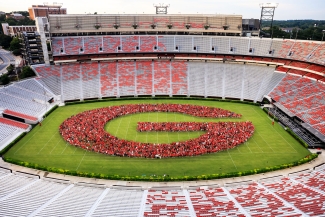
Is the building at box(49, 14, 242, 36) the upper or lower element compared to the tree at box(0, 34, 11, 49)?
upper

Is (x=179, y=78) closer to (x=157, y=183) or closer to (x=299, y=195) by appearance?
(x=157, y=183)

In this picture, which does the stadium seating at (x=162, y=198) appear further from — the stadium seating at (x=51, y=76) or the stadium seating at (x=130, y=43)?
the stadium seating at (x=130, y=43)

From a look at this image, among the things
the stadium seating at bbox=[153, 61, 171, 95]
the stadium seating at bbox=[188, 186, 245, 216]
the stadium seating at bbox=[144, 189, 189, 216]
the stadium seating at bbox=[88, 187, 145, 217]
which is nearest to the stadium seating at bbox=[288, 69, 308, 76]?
the stadium seating at bbox=[153, 61, 171, 95]

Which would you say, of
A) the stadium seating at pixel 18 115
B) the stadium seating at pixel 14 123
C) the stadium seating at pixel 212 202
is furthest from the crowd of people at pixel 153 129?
the stadium seating at pixel 212 202

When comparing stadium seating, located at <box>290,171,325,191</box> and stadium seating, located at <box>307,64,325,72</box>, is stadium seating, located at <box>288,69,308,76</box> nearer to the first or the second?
stadium seating, located at <box>307,64,325,72</box>

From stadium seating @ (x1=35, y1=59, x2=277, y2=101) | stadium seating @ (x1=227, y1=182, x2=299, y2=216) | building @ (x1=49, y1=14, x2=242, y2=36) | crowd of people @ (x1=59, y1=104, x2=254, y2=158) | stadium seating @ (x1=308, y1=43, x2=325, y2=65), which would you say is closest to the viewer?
stadium seating @ (x1=227, y1=182, x2=299, y2=216)

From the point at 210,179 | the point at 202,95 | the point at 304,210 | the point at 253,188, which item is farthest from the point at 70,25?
the point at 304,210
